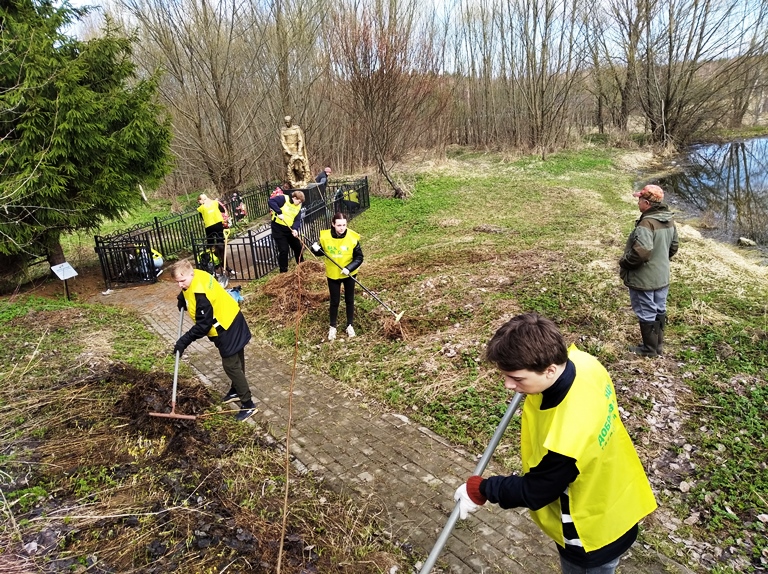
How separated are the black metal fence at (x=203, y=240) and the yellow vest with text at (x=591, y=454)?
871cm

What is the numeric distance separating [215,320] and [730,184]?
68.9 ft

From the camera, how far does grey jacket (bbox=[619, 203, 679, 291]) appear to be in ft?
17.5

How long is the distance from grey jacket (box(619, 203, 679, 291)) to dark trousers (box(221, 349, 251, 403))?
15.4 feet

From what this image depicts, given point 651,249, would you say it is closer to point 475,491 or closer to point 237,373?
point 475,491

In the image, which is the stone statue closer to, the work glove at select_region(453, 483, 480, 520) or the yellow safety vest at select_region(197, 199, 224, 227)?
the yellow safety vest at select_region(197, 199, 224, 227)

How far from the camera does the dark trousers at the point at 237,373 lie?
522 cm

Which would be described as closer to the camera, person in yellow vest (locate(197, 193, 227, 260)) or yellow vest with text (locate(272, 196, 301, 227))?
yellow vest with text (locate(272, 196, 301, 227))

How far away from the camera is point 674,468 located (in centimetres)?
418

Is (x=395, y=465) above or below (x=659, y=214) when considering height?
below

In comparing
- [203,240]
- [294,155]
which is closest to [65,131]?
[203,240]

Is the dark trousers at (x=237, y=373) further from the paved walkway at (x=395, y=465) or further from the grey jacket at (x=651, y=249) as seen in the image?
the grey jacket at (x=651, y=249)

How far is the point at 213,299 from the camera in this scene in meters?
4.91

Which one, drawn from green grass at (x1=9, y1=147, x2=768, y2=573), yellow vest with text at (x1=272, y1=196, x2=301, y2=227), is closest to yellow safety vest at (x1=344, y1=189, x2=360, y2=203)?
green grass at (x1=9, y1=147, x2=768, y2=573)

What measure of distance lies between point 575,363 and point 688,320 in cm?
579
